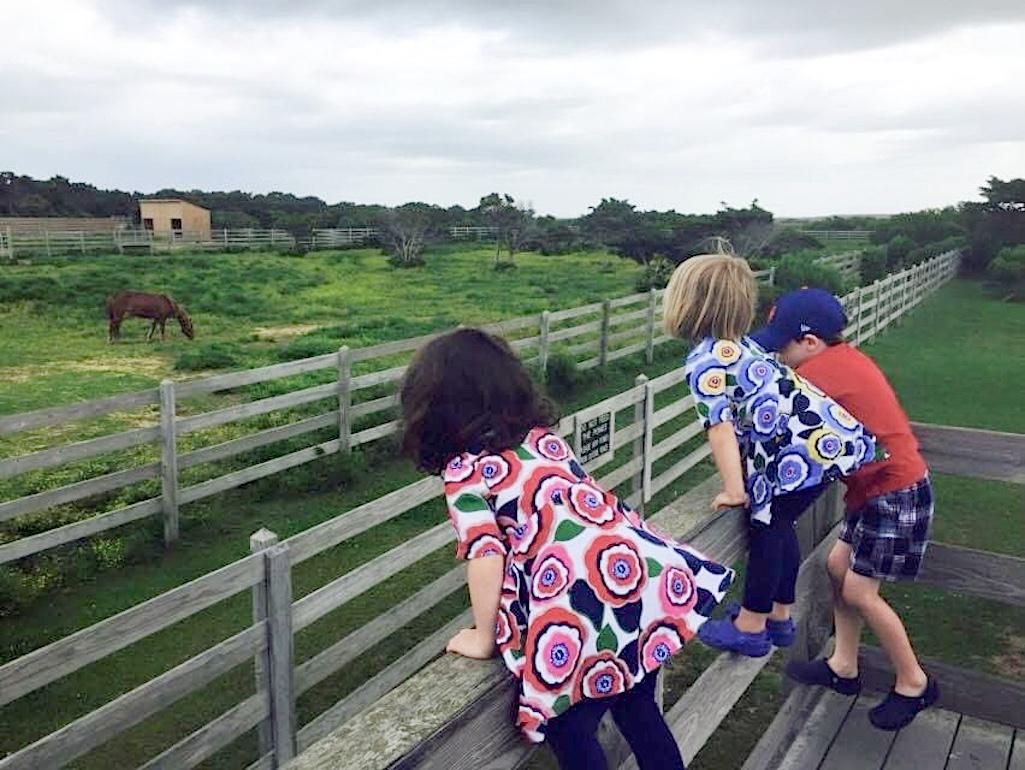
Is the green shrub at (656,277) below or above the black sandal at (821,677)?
above

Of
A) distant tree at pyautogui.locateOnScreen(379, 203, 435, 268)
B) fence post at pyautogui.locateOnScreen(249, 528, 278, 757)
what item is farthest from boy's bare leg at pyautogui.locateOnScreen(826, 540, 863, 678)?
distant tree at pyautogui.locateOnScreen(379, 203, 435, 268)

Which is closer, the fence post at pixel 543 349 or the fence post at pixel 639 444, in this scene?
the fence post at pixel 639 444

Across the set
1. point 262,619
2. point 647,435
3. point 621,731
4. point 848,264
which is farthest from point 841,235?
point 621,731

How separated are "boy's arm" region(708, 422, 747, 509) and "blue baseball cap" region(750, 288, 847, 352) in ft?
1.26

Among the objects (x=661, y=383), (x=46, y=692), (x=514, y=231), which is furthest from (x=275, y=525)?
(x=514, y=231)

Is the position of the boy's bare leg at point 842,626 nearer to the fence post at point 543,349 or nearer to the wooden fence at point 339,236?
the fence post at point 543,349

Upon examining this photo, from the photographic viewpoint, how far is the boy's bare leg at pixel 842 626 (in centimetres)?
302

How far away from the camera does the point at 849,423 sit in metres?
2.54

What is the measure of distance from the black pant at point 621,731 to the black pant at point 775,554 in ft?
2.32

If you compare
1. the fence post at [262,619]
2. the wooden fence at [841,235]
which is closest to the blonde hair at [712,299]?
the fence post at [262,619]

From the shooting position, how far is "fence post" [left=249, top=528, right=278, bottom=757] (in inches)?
123

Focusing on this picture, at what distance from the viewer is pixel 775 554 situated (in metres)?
2.58

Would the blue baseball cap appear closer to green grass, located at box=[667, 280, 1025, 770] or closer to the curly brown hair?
the curly brown hair

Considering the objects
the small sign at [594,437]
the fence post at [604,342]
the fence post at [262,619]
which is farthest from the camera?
the fence post at [604,342]
